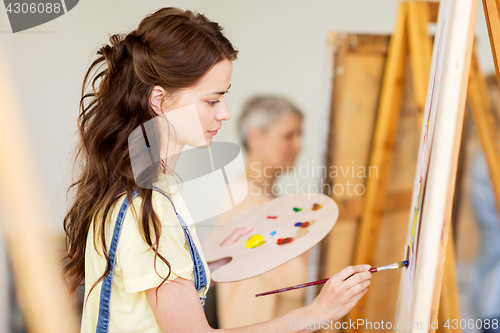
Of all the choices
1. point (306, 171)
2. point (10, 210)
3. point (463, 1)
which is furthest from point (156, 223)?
point (306, 171)

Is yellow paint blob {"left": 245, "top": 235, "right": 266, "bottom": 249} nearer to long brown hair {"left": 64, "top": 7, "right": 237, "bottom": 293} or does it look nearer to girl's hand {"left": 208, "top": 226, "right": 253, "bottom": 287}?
girl's hand {"left": 208, "top": 226, "right": 253, "bottom": 287}

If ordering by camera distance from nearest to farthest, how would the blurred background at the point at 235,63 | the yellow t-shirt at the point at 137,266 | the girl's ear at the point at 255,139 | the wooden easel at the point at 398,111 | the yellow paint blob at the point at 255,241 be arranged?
the yellow t-shirt at the point at 137,266 → the yellow paint blob at the point at 255,241 → the wooden easel at the point at 398,111 → the blurred background at the point at 235,63 → the girl's ear at the point at 255,139

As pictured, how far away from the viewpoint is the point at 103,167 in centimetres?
95

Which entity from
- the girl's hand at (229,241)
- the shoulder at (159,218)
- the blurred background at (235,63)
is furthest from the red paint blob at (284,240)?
the blurred background at (235,63)

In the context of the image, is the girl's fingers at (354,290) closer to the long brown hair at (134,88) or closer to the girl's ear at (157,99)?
the long brown hair at (134,88)

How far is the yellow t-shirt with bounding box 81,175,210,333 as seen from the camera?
2.75 ft

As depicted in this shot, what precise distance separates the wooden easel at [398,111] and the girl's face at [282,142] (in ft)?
1.73

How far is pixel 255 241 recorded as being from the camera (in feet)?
3.90

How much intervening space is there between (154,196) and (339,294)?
0.46 meters

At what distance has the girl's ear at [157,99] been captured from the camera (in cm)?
92

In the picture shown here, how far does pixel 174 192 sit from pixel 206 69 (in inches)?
11.4

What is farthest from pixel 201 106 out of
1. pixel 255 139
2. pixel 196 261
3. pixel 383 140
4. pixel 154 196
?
pixel 255 139

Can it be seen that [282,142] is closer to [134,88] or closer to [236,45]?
[236,45]

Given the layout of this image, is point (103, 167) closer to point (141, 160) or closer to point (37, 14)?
point (141, 160)
